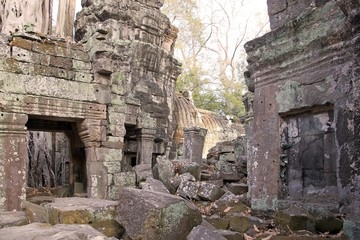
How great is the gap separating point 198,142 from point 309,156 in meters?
7.24

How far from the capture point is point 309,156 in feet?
13.8

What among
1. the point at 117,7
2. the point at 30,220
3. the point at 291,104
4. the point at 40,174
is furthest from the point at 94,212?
the point at 40,174

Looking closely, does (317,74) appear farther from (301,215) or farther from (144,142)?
(144,142)

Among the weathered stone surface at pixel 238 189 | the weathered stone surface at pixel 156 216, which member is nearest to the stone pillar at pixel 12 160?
the weathered stone surface at pixel 156 216

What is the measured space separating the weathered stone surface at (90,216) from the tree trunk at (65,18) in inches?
481

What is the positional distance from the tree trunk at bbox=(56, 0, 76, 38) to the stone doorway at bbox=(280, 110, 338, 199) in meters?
12.9

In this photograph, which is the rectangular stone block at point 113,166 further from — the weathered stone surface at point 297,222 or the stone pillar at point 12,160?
the weathered stone surface at point 297,222

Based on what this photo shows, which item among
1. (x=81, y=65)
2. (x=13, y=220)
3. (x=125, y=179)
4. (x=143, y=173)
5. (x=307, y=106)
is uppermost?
(x=81, y=65)

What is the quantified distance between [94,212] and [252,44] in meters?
2.95

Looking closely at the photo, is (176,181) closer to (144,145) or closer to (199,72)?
(144,145)

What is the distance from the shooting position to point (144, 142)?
1040cm

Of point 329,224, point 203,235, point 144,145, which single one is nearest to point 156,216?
point 203,235

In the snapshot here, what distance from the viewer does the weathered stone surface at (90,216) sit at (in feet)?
13.7

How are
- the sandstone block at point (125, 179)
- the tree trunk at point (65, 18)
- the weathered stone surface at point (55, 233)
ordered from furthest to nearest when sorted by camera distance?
the tree trunk at point (65, 18) < the sandstone block at point (125, 179) < the weathered stone surface at point (55, 233)
